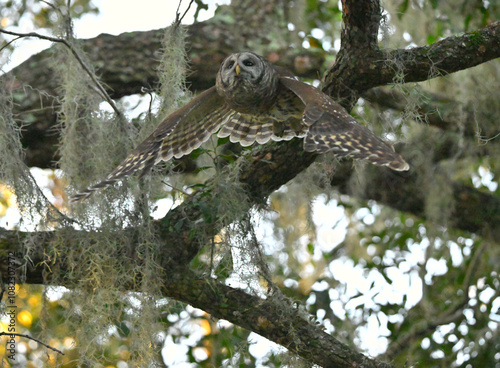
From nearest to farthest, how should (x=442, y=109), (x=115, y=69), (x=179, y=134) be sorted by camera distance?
1. (x=179, y=134)
2. (x=115, y=69)
3. (x=442, y=109)

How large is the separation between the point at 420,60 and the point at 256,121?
936 millimetres

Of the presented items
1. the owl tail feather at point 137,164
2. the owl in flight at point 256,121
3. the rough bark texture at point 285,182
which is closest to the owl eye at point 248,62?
the owl in flight at point 256,121

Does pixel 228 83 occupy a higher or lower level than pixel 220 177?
higher

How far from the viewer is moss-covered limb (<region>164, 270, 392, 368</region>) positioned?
2562 millimetres

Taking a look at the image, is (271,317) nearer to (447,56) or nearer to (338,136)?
(338,136)

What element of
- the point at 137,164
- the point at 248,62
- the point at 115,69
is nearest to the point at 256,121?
the point at 248,62

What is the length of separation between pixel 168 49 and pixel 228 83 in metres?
0.42

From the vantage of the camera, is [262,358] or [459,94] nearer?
[262,358]

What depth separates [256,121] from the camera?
3316 mm

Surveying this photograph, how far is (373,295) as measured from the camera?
4211 millimetres

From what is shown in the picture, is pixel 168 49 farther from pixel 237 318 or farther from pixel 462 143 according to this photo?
pixel 462 143

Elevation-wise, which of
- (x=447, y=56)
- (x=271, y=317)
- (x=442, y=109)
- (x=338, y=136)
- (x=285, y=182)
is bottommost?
(x=271, y=317)

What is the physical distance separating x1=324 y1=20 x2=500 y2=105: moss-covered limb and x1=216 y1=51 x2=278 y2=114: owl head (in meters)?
0.37

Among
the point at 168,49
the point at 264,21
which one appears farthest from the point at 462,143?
the point at 168,49
